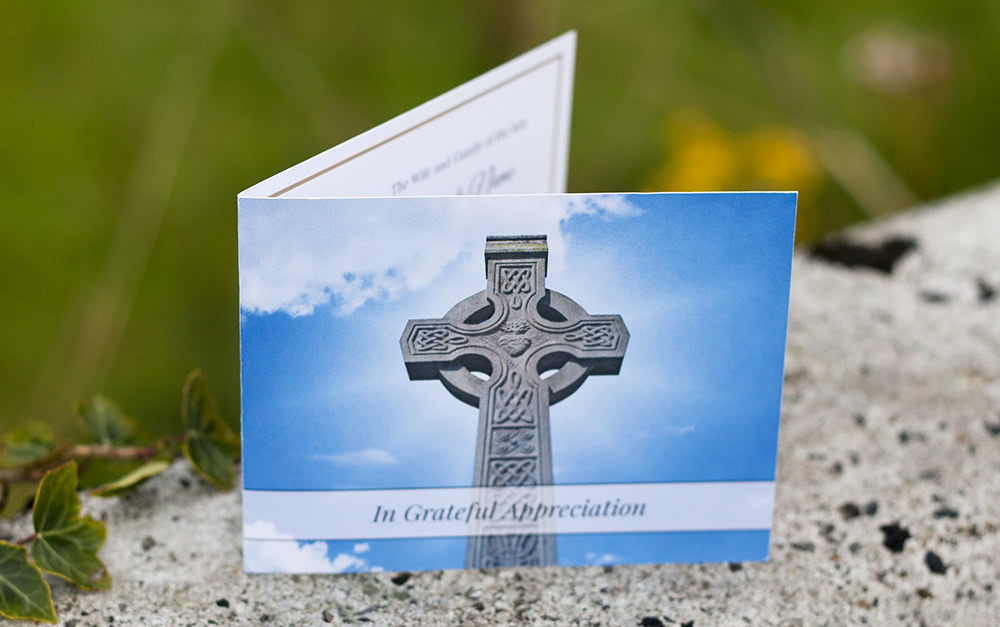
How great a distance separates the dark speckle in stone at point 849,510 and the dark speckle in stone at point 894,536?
2 cm

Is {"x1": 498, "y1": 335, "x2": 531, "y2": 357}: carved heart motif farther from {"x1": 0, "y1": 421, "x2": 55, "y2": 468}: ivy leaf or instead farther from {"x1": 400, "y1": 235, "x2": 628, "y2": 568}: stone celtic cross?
{"x1": 0, "y1": 421, "x2": 55, "y2": 468}: ivy leaf

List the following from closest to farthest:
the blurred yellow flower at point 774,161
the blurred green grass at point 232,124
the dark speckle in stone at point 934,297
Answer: the dark speckle in stone at point 934,297 < the blurred yellow flower at point 774,161 < the blurred green grass at point 232,124

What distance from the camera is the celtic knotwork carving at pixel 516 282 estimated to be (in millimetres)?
600

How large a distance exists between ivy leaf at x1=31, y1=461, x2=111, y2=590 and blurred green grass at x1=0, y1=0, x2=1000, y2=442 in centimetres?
90

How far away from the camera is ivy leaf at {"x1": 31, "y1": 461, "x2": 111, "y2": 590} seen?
615mm

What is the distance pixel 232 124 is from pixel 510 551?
1.25m

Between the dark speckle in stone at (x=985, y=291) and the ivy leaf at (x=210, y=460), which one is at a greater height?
the dark speckle in stone at (x=985, y=291)

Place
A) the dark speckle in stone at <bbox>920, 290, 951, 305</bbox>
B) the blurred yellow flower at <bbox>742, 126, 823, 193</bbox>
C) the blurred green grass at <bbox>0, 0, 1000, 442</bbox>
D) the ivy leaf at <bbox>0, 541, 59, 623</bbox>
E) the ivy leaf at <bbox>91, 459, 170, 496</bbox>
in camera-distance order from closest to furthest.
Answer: the ivy leaf at <bbox>0, 541, 59, 623</bbox> < the ivy leaf at <bbox>91, 459, 170, 496</bbox> < the dark speckle in stone at <bbox>920, 290, 951, 305</bbox> < the blurred yellow flower at <bbox>742, 126, 823, 193</bbox> < the blurred green grass at <bbox>0, 0, 1000, 442</bbox>

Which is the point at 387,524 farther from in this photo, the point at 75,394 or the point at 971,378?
the point at 75,394

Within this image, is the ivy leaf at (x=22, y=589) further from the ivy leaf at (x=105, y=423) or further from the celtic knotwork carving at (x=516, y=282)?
the celtic knotwork carving at (x=516, y=282)

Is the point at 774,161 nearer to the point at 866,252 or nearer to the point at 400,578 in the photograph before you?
the point at 866,252

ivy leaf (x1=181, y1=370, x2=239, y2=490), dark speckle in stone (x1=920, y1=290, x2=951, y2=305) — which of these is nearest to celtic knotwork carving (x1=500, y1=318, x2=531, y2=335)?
ivy leaf (x1=181, y1=370, x2=239, y2=490)

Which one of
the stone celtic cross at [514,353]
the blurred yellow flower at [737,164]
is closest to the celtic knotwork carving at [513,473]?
the stone celtic cross at [514,353]

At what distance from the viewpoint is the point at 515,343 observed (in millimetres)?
624
